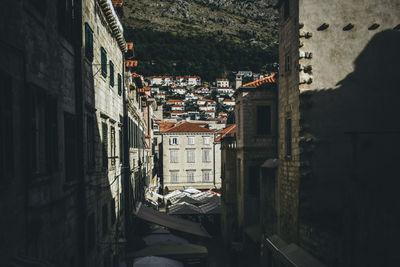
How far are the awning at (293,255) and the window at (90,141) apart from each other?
659cm

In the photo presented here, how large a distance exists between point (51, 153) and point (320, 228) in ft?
24.2

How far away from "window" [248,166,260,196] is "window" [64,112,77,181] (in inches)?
526

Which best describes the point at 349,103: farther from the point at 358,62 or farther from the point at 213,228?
the point at 213,228

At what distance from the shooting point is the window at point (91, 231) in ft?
32.2

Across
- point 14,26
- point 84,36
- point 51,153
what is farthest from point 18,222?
point 84,36

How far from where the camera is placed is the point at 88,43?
399 inches

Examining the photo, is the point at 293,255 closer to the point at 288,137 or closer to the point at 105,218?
the point at 288,137

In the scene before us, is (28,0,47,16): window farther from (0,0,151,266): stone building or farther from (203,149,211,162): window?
(203,149,211,162): window

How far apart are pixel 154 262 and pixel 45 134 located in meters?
9.18

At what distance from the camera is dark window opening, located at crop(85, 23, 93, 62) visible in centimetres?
993

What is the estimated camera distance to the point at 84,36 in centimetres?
966

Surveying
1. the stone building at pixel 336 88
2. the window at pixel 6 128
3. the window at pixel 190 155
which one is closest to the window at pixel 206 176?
the window at pixel 190 155

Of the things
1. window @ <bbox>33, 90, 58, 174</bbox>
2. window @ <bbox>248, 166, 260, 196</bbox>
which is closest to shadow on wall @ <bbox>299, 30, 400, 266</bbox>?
window @ <bbox>33, 90, 58, 174</bbox>

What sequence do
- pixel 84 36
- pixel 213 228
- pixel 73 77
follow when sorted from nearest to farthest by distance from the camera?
pixel 73 77 → pixel 84 36 → pixel 213 228
